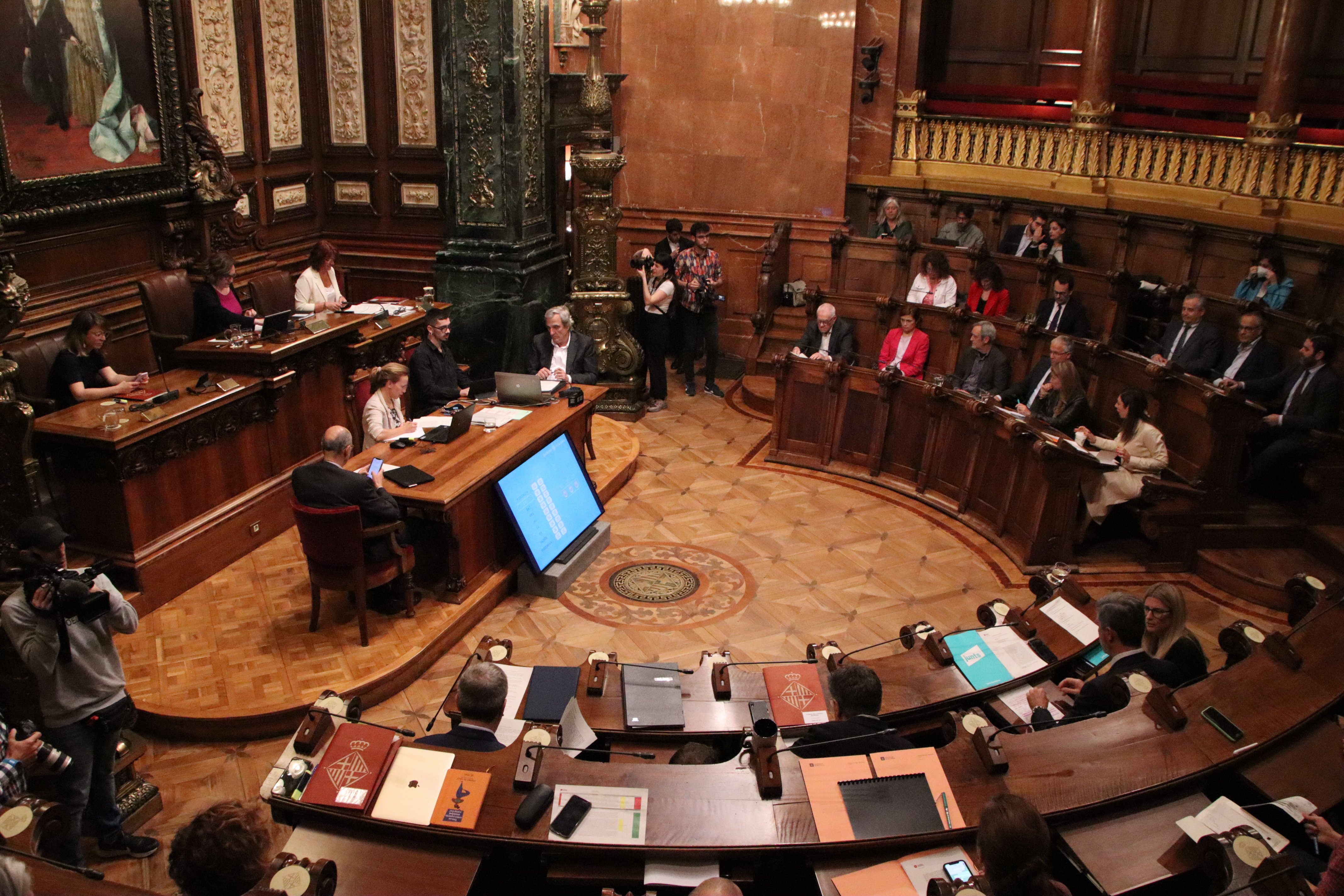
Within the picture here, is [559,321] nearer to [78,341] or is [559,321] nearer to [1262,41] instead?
[78,341]

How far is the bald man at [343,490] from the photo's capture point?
4.99 meters

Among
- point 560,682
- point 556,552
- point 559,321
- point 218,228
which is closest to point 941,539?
point 556,552

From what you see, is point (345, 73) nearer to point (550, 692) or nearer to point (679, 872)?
point (550, 692)

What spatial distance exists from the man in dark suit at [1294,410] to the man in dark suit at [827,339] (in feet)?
9.01

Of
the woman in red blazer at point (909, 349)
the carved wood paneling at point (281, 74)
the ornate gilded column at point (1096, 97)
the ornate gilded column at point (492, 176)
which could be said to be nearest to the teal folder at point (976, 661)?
the woman in red blazer at point (909, 349)

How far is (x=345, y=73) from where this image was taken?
376 inches

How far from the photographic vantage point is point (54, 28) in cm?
670

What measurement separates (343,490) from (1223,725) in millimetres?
3825

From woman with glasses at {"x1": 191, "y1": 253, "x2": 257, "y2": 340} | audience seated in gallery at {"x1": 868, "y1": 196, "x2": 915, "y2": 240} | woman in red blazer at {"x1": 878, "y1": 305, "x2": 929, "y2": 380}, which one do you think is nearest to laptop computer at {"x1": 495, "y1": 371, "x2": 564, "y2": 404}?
woman with glasses at {"x1": 191, "y1": 253, "x2": 257, "y2": 340}

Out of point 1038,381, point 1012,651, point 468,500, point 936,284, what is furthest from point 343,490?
point 936,284

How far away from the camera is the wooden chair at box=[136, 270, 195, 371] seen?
283 inches

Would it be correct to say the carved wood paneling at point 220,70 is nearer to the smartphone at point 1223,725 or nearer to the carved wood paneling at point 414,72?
the carved wood paneling at point 414,72

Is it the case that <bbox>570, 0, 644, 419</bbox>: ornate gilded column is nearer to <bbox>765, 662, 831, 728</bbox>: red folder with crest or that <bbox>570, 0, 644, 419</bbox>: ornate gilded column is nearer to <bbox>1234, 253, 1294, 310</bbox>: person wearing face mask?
<bbox>1234, 253, 1294, 310</bbox>: person wearing face mask

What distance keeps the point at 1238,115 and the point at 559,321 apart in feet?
25.1
